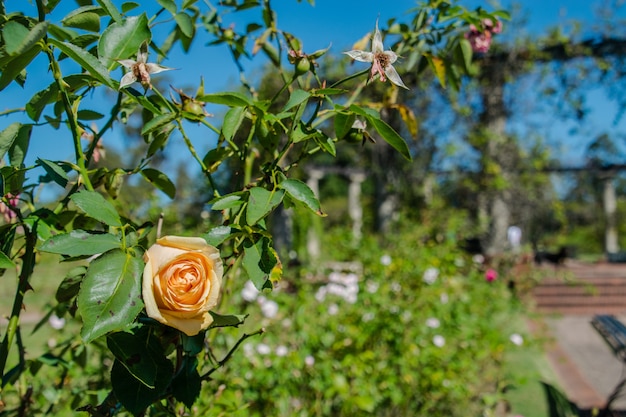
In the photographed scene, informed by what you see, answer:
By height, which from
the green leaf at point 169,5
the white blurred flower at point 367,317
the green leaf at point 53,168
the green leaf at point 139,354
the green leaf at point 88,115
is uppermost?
the green leaf at point 169,5

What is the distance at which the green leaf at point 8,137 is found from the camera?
65cm

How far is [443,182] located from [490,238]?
1.50 m

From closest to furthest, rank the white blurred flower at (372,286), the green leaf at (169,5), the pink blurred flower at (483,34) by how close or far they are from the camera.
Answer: the green leaf at (169,5), the pink blurred flower at (483,34), the white blurred flower at (372,286)

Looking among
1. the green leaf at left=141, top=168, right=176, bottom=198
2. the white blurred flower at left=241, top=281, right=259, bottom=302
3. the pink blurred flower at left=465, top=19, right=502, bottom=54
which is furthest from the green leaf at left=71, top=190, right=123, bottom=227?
the white blurred flower at left=241, top=281, right=259, bottom=302

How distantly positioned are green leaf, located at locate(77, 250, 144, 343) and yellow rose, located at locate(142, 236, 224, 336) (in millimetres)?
11

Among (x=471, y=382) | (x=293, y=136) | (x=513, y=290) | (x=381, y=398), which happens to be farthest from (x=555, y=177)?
(x=293, y=136)

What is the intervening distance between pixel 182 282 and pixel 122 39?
0.27m

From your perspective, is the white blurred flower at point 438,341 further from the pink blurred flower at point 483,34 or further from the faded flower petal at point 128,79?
the faded flower petal at point 128,79

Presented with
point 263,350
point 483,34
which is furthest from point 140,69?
point 263,350

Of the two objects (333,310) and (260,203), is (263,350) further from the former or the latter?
(260,203)

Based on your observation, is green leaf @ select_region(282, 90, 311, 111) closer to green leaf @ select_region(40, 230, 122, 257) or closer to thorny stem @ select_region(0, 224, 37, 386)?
green leaf @ select_region(40, 230, 122, 257)

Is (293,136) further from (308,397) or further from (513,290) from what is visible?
(513,290)

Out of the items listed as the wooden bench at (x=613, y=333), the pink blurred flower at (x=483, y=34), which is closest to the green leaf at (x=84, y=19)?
the pink blurred flower at (x=483, y=34)

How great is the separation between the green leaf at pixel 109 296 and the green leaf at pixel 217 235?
78 millimetres
